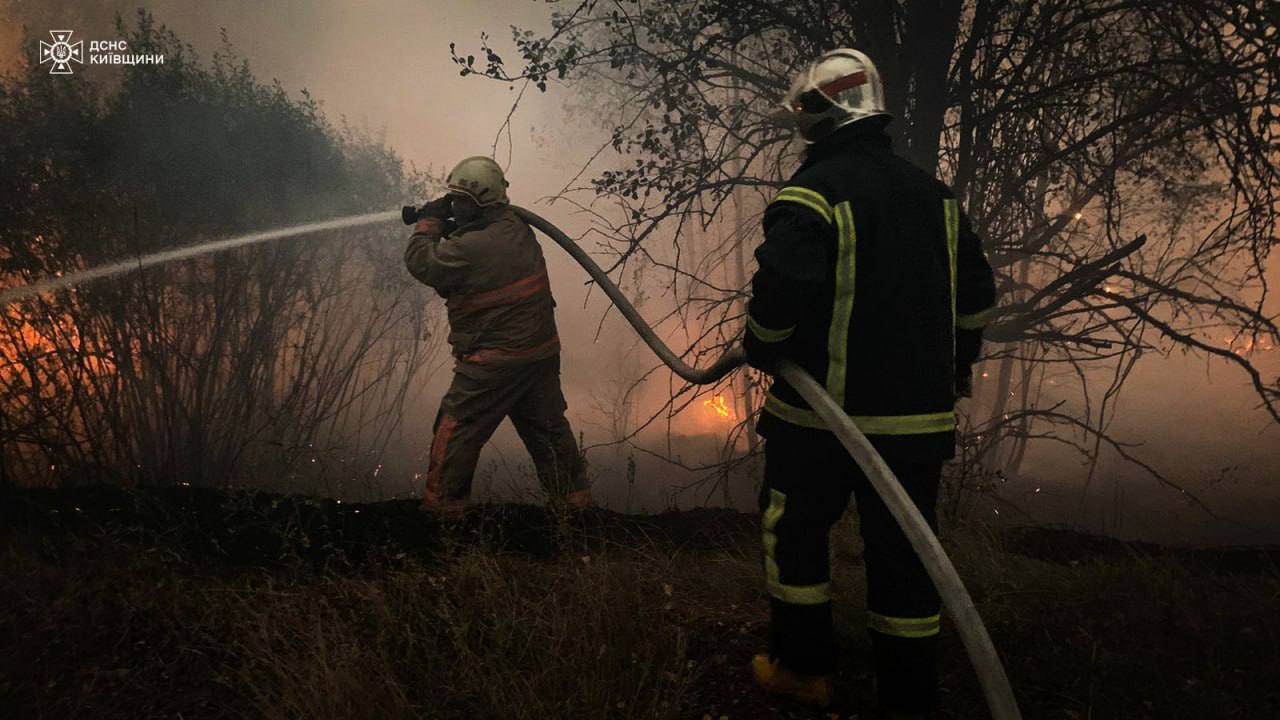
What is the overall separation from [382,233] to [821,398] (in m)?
6.51

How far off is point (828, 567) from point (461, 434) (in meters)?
2.59

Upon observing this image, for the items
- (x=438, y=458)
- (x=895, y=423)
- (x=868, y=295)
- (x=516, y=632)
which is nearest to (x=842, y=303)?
(x=868, y=295)

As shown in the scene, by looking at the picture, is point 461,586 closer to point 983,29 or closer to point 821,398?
point 821,398

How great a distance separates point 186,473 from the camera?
6074mm

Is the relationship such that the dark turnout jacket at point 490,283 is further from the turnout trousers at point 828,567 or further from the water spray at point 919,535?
the turnout trousers at point 828,567

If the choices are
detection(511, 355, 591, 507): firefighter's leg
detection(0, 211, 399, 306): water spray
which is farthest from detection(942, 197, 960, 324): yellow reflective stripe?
detection(0, 211, 399, 306): water spray

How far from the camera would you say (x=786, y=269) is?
208 cm

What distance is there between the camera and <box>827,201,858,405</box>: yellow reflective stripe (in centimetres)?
216

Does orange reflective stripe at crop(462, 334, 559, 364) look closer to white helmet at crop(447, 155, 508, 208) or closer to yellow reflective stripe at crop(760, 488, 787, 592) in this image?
white helmet at crop(447, 155, 508, 208)

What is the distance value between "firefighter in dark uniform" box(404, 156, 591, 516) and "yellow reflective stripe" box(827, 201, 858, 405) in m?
2.33

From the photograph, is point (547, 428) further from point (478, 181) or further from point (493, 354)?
point (478, 181)

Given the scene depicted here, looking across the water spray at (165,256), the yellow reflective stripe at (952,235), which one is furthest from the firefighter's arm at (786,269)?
the water spray at (165,256)

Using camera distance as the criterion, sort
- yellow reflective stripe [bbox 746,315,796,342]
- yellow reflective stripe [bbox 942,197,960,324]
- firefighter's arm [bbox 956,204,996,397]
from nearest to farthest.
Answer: yellow reflective stripe [bbox 746,315,796,342], yellow reflective stripe [bbox 942,197,960,324], firefighter's arm [bbox 956,204,996,397]

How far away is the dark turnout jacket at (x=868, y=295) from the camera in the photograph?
7.06 feet
